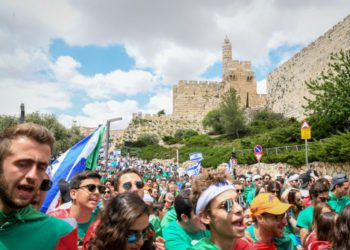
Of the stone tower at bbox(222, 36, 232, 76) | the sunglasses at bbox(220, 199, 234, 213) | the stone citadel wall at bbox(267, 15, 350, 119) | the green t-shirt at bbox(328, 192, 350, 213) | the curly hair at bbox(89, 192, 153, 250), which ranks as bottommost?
the green t-shirt at bbox(328, 192, 350, 213)

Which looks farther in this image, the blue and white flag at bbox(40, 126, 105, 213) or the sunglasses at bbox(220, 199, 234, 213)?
the blue and white flag at bbox(40, 126, 105, 213)

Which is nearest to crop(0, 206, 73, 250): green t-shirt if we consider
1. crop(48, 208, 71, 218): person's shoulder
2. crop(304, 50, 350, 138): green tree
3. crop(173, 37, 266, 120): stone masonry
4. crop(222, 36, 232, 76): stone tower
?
crop(48, 208, 71, 218): person's shoulder

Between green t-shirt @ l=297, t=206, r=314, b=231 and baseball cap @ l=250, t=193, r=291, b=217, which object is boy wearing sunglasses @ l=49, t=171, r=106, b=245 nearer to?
baseball cap @ l=250, t=193, r=291, b=217

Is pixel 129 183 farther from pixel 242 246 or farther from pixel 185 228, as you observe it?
pixel 242 246

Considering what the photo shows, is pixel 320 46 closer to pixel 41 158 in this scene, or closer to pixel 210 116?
pixel 210 116

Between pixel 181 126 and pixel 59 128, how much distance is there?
33.8 meters

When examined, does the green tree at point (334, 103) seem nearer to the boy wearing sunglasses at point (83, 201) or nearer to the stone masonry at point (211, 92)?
the boy wearing sunglasses at point (83, 201)

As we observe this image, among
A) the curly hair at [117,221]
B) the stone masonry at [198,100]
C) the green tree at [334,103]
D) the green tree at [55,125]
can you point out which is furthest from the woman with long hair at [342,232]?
the stone masonry at [198,100]

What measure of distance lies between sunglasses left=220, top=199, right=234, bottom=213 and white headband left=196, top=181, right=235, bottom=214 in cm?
9

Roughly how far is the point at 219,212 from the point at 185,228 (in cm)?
117

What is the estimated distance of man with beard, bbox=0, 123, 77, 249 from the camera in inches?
64.5

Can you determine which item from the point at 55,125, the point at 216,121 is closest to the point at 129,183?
the point at 55,125

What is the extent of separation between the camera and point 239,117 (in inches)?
1817

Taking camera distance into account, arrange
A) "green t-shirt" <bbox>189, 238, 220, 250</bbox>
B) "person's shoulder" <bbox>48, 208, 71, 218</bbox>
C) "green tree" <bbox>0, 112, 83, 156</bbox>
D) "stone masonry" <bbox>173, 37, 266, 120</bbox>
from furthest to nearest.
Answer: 1. "stone masonry" <bbox>173, 37, 266, 120</bbox>
2. "green tree" <bbox>0, 112, 83, 156</bbox>
3. "person's shoulder" <bbox>48, 208, 71, 218</bbox>
4. "green t-shirt" <bbox>189, 238, 220, 250</bbox>
